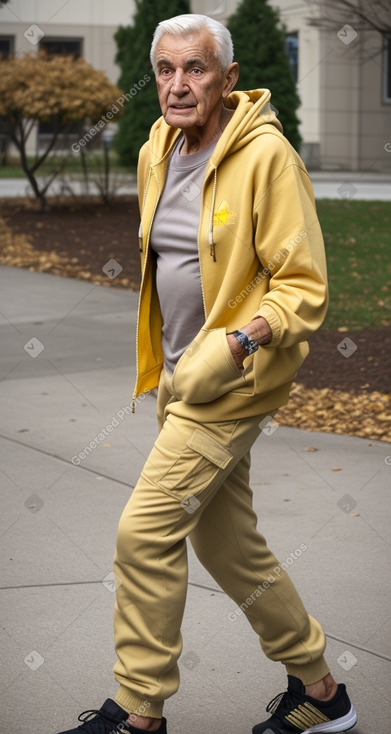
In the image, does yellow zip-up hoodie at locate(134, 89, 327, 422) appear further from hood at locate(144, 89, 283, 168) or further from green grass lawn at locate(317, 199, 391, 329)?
Answer: green grass lawn at locate(317, 199, 391, 329)

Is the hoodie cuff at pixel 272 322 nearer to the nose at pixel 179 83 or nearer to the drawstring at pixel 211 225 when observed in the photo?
the drawstring at pixel 211 225

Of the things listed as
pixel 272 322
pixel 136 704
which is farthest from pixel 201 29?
pixel 136 704

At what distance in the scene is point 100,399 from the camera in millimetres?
7473

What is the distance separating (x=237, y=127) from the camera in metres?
3.00

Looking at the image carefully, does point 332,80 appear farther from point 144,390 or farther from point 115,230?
point 144,390

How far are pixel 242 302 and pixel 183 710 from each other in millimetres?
1314

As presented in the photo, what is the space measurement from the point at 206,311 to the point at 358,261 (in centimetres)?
1130

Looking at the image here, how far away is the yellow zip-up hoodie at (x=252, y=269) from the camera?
2932mm

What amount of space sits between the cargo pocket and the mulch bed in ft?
12.7

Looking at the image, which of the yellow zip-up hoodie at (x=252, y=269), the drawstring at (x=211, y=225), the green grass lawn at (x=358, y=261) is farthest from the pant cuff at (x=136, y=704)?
the green grass lawn at (x=358, y=261)

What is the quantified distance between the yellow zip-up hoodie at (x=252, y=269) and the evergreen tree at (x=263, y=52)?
18516 millimetres

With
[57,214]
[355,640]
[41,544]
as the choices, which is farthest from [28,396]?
[57,214]

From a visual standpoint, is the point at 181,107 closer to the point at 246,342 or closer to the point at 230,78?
the point at 230,78

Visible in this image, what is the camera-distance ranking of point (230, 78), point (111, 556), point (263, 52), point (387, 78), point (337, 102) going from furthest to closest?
point (387, 78) < point (337, 102) < point (263, 52) < point (111, 556) < point (230, 78)
